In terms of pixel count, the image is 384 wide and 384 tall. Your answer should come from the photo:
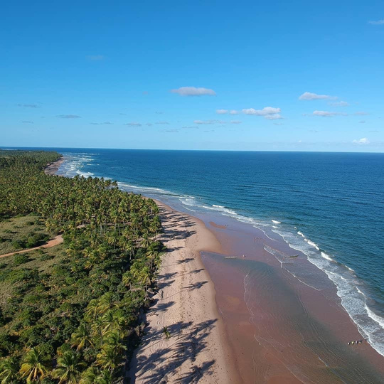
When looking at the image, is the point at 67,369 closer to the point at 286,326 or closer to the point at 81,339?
the point at 81,339

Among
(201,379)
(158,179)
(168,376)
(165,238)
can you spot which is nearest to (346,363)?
(201,379)

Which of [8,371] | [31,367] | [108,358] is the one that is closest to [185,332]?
[108,358]

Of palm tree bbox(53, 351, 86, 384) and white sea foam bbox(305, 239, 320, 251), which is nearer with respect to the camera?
palm tree bbox(53, 351, 86, 384)

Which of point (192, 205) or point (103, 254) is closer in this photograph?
point (103, 254)

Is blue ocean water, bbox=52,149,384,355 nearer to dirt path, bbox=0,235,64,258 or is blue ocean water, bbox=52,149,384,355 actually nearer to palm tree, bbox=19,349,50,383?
palm tree, bbox=19,349,50,383

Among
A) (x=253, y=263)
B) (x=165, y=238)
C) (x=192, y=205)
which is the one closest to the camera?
(x=253, y=263)

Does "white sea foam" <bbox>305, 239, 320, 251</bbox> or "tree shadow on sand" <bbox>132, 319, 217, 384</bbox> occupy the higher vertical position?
"white sea foam" <bbox>305, 239, 320, 251</bbox>

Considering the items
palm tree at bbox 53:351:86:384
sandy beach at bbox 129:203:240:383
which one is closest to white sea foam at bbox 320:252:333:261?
sandy beach at bbox 129:203:240:383

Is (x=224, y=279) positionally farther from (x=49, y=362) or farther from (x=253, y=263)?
(x=49, y=362)
